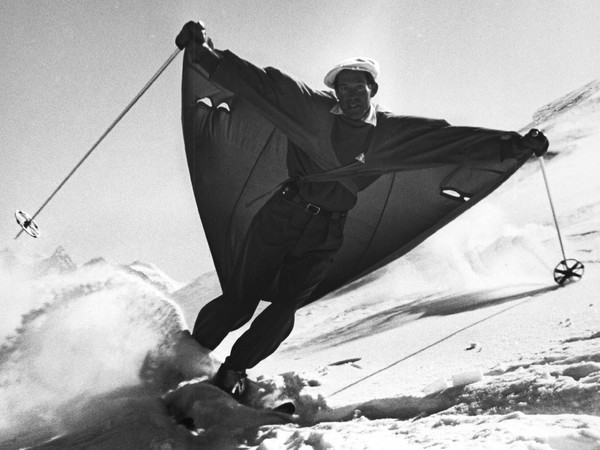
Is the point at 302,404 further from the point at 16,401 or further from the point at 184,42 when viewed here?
the point at 184,42

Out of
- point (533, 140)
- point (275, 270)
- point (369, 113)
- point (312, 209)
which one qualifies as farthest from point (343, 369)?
point (533, 140)

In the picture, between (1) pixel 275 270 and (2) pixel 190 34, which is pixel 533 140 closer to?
(1) pixel 275 270

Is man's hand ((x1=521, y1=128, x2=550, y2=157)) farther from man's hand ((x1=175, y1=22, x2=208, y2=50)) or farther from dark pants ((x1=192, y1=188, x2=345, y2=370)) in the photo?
man's hand ((x1=175, y1=22, x2=208, y2=50))

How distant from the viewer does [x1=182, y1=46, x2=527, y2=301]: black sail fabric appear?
9.57 feet

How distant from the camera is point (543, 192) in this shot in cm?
520

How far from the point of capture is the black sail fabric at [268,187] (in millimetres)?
2918

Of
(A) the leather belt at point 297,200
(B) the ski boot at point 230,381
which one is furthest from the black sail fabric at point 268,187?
(B) the ski boot at point 230,381

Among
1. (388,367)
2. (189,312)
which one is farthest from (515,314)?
(189,312)

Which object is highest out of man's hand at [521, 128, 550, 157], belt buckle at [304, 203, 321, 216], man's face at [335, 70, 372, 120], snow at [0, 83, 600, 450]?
man's face at [335, 70, 372, 120]

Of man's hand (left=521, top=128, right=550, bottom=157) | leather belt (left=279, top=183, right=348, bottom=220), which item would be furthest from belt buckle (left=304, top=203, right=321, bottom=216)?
man's hand (left=521, top=128, right=550, bottom=157)

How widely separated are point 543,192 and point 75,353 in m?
4.24

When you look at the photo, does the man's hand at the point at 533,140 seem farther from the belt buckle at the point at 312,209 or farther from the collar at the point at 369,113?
the belt buckle at the point at 312,209

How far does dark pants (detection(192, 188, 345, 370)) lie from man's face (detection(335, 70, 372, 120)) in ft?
1.62

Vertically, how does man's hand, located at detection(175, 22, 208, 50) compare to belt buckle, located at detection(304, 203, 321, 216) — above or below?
above
